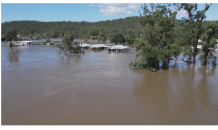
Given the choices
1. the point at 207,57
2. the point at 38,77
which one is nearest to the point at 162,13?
the point at 207,57

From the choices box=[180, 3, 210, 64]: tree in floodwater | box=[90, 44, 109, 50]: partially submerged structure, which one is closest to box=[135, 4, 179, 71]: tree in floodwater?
box=[180, 3, 210, 64]: tree in floodwater

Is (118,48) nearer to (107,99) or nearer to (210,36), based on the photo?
(210,36)

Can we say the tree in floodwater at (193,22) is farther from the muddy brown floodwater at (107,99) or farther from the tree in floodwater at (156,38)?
the muddy brown floodwater at (107,99)

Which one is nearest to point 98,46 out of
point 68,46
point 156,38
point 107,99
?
point 68,46

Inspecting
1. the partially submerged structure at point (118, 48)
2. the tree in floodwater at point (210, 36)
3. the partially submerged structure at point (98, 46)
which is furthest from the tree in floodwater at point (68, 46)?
the tree in floodwater at point (210, 36)

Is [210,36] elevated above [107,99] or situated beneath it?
elevated above
